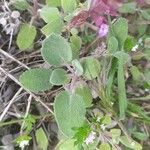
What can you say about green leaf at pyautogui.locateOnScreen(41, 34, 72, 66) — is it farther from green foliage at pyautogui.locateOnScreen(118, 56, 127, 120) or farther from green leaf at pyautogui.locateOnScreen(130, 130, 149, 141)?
green leaf at pyautogui.locateOnScreen(130, 130, 149, 141)

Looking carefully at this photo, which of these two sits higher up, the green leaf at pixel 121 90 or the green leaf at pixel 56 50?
the green leaf at pixel 56 50

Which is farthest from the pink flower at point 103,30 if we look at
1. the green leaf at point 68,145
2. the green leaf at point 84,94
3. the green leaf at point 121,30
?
the green leaf at point 68,145

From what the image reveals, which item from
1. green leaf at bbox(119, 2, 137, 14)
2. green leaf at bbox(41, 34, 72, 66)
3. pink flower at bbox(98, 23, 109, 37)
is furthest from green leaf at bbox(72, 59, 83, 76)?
green leaf at bbox(119, 2, 137, 14)

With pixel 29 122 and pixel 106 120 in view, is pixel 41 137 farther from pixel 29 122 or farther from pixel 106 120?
pixel 106 120

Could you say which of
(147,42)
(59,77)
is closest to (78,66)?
(59,77)

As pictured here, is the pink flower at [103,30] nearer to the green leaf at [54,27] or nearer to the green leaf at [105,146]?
the green leaf at [54,27]
